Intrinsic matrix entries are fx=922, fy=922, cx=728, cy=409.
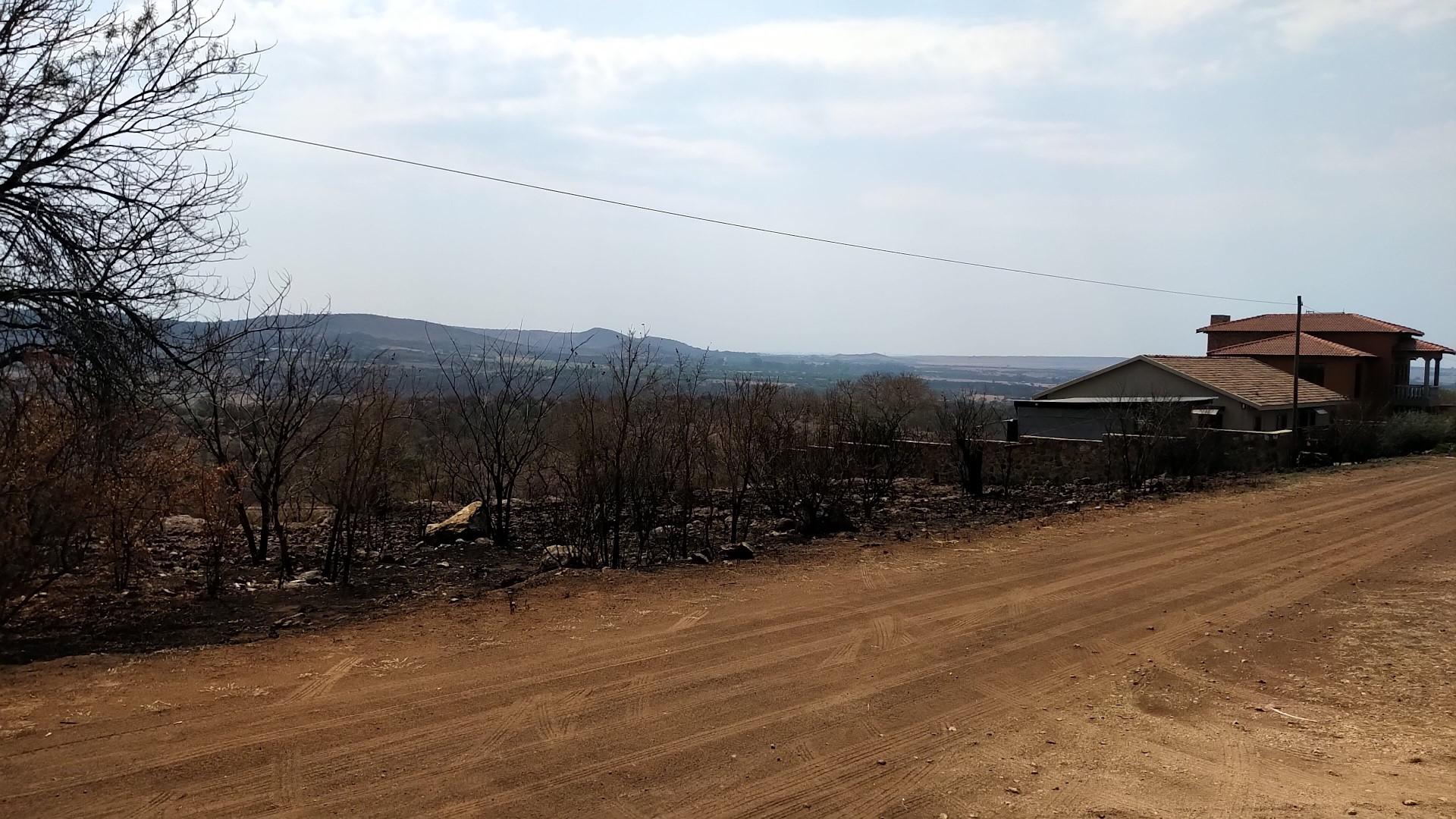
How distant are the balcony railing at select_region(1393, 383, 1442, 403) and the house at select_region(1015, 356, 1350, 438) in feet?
41.8

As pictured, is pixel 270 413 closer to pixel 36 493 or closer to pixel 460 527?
pixel 460 527

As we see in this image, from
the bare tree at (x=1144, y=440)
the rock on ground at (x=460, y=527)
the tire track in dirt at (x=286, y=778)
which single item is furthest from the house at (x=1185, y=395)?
the tire track in dirt at (x=286, y=778)

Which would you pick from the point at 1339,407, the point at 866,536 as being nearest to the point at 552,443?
the point at 866,536

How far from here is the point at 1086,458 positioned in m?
22.6

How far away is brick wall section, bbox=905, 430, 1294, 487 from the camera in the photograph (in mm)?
21219

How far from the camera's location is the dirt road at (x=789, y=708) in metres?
4.69

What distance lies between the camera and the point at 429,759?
495 centimetres

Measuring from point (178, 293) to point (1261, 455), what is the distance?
23.6 meters

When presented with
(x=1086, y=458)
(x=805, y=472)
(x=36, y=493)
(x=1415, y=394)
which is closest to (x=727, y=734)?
(x=36, y=493)

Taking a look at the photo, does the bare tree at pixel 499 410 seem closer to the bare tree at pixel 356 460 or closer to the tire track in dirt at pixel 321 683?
the bare tree at pixel 356 460

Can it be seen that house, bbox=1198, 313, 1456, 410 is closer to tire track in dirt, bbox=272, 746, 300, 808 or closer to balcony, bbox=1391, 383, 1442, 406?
balcony, bbox=1391, 383, 1442, 406

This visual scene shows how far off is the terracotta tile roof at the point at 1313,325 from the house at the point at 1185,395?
1289cm

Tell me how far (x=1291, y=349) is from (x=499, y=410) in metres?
40.7

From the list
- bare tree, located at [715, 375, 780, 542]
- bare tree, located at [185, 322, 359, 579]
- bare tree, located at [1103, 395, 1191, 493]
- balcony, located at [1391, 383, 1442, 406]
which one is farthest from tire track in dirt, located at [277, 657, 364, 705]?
balcony, located at [1391, 383, 1442, 406]
